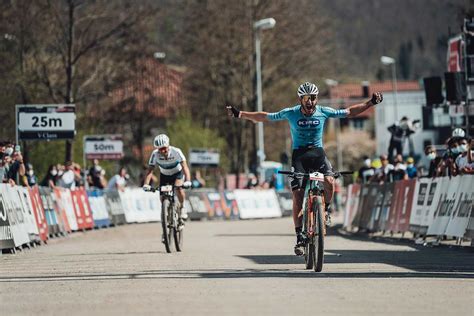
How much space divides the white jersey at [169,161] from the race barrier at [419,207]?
430 cm

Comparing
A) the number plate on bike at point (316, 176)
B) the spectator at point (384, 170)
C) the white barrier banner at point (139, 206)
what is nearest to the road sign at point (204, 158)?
the white barrier banner at point (139, 206)

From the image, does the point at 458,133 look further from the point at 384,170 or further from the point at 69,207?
the point at 69,207

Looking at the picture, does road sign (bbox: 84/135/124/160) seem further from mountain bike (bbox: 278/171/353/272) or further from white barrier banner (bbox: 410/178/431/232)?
mountain bike (bbox: 278/171/353/272)

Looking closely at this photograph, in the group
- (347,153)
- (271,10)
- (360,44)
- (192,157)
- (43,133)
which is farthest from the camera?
(360,44)

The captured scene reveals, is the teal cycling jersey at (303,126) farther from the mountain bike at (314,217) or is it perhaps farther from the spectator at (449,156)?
Answer: the spectator at (449,156)

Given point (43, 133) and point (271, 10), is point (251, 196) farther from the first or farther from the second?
point (43, 133)

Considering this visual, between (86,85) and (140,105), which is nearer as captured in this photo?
(86,85)

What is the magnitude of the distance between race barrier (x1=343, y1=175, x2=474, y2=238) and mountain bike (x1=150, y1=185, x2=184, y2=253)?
424 cm

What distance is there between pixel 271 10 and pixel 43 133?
102ft

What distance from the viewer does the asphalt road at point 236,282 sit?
1041cm

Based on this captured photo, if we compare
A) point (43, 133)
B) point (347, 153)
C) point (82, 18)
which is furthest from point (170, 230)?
point (347, 153)

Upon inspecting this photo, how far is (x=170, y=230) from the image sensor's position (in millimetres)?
19406

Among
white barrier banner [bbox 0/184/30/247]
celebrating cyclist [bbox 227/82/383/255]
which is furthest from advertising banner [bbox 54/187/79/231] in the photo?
celebrating cyclist [bbox 227/82/383/255]

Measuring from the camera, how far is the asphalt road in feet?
34.1
